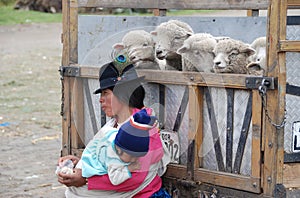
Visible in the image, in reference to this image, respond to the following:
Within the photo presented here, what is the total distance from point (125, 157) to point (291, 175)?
0.91m

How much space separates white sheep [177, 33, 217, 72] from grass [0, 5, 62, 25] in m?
17.9

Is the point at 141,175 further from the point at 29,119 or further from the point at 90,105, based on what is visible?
the point at 29,119

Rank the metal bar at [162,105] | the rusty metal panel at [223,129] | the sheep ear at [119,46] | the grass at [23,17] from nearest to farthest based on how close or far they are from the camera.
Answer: the rusty metal panel at [223,129] → the metal bar at [162,105] → the sheep ear at [119,46] → the grass at [23,17]

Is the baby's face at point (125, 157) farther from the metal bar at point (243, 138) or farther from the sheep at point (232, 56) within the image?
the sheep at point (232, 56)

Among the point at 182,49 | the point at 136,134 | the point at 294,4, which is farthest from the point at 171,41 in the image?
the point at 294,4

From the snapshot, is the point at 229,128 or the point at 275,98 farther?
the point at 229,128

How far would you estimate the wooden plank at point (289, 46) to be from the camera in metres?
3.61

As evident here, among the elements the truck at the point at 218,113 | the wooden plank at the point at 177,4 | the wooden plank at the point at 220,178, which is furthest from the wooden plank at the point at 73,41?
A: the wooden plank at the point at 220,178

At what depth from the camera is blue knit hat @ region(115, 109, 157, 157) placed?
3.80 metres

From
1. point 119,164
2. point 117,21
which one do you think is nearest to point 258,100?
point 119,164

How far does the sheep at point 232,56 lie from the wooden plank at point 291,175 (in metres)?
0.71

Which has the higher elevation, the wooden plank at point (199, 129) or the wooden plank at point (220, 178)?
the wooden plank at point (199, 129)

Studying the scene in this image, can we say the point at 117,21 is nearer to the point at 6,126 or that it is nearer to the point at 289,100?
the point at 289,100

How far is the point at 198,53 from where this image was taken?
14.2 ft
